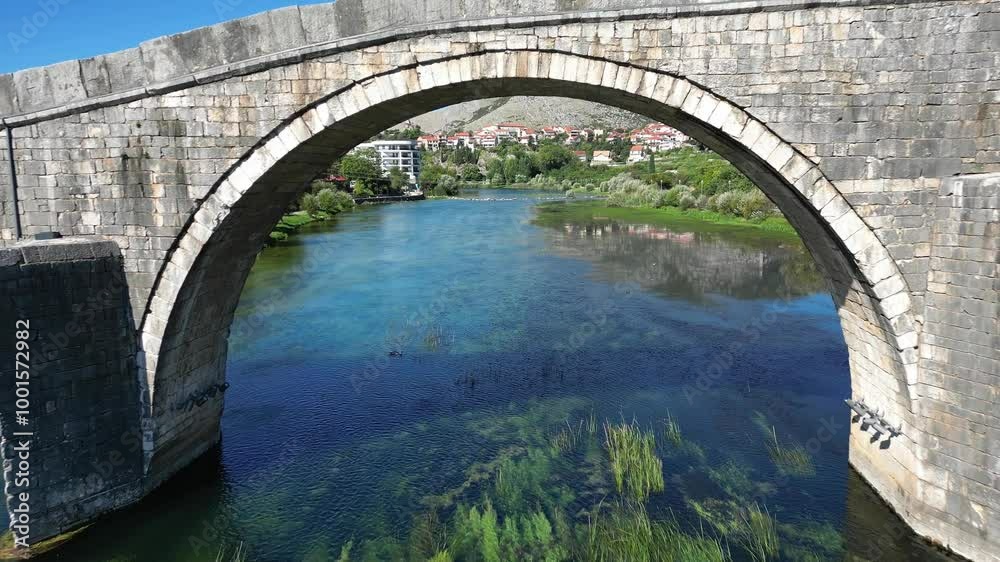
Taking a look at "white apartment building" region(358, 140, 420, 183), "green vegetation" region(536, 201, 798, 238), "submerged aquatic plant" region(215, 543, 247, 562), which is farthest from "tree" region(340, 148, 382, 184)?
"submerged aquatic plant" region(215, 543, 247, 562)

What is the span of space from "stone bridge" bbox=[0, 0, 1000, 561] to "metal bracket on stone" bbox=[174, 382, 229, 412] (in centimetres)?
5

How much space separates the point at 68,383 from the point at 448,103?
4310 millimetres

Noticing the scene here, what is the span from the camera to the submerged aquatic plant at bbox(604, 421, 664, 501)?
20.1 feet

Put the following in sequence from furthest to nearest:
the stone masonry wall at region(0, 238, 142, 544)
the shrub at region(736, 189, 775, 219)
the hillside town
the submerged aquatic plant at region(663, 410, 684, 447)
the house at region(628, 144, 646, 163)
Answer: the hillside town, the house at region(628, 144, 646, 163), the shrub at region(736, 189, 775, 219), the submerged aquatic plant at region(663, 410, 684, 447), the stone masonry wall at region(0, 238, 142, 544)

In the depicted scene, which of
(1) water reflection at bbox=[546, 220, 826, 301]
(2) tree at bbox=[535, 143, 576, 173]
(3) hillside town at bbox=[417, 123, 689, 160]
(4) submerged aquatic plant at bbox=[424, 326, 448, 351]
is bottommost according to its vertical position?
(4) submerged aquatic plant at bbox=[424, 326, 448, 351]

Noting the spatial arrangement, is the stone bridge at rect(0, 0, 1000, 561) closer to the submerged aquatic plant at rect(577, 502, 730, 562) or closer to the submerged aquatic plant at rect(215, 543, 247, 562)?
the submerged aquatic plant at rect(215, 543, 247, 562)

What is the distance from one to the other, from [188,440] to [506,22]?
537cm

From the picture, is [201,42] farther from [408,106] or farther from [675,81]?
[675,81]

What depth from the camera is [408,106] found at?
5773 mm

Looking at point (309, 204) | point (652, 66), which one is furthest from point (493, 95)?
point (309, 204)

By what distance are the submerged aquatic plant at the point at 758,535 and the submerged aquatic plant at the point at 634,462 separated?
2.86 feet

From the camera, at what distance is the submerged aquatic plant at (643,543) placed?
16.6 ft

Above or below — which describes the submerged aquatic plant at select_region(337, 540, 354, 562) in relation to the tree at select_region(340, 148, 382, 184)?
below

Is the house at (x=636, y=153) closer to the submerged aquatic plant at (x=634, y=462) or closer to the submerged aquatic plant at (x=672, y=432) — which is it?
the submerged aquatic plant at (x=672, y=432)
